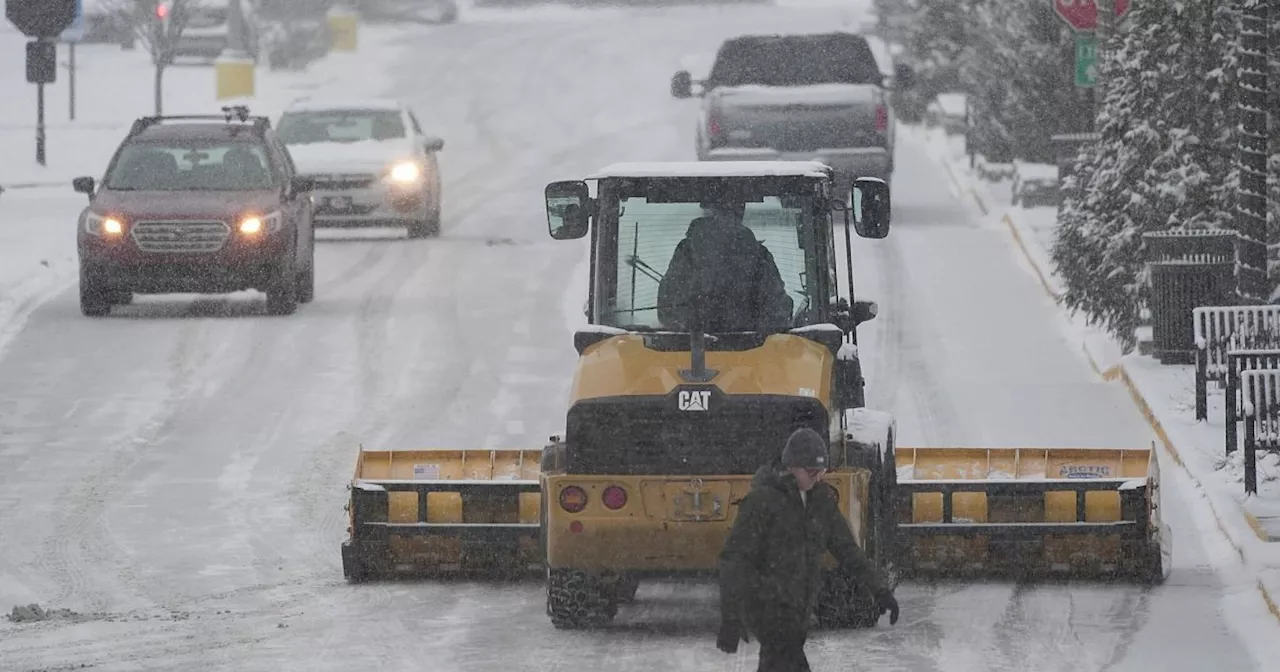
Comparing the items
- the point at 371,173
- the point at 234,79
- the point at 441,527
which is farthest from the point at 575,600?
the point at 234,79

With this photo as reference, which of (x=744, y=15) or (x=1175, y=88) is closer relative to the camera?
(x=1175, y=88)

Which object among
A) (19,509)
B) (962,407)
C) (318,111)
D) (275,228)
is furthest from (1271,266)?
(318,111)

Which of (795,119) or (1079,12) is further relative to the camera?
(795,119)

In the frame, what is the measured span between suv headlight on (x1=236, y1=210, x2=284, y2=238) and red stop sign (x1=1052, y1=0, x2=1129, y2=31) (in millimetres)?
9204

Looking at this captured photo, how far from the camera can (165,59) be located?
156ft

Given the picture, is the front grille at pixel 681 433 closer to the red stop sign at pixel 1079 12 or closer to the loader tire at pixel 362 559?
the loader tire at pixel 362 559

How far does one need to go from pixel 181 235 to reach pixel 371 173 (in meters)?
6.42

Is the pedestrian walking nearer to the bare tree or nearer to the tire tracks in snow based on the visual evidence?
the tire tracks in snow

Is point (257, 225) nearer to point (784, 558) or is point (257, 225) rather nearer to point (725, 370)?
point (725, 370)

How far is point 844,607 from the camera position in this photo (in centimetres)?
1198

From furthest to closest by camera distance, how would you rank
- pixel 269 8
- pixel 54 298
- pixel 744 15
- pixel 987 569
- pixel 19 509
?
pixel 744 15 → pixel 269 8 → pixel 54 298 → pixel 19 509 → pixel 987 569

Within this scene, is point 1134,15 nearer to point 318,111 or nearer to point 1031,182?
point 1031,182

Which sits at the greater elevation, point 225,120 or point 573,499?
point 225,120

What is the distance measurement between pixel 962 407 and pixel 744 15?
52.8 meters
